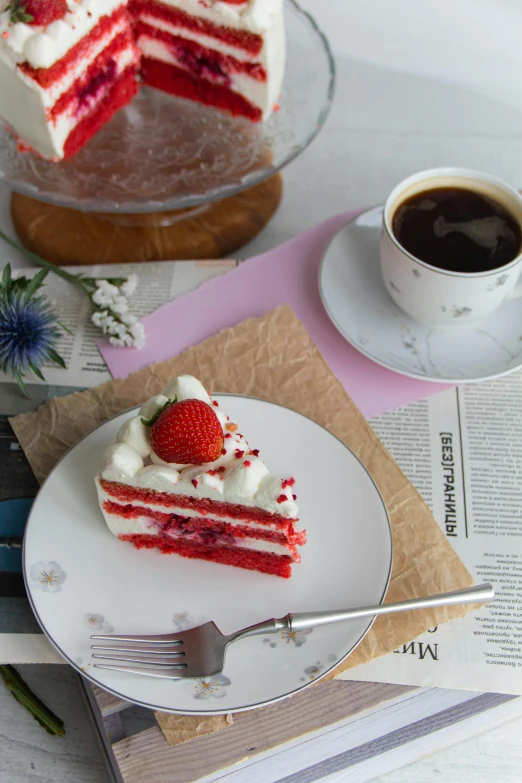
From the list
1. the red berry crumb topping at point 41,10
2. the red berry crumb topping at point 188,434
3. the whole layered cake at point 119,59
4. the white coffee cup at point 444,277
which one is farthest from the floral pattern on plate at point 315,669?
the red berry crumb topping at point 41,10

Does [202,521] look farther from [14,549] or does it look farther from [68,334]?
[68,334]

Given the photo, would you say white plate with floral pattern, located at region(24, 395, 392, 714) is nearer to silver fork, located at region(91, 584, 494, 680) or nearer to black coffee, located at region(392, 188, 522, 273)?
silver fork, located at region(91, 584, 494, 680)

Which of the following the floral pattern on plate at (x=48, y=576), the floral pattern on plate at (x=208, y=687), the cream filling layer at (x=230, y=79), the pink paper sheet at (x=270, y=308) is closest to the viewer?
the floral pattern on plate at (x=208, y=687)

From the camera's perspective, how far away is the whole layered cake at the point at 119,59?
1.62 meters

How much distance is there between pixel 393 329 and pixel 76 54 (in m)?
0.90

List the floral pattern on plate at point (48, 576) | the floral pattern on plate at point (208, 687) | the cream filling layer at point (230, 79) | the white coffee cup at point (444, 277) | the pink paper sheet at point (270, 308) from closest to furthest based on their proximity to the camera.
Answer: the floral pattern on plate at point (208, 687) < the floral pattern on plate at point (48, 576) < the white coffee cup at point (444, 277) < the pink paper sheet at point (270, 308) < the cream filling layer at point (230, 79)

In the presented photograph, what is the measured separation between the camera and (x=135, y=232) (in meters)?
1.87

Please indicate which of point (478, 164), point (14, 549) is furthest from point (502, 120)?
point (14, 549)

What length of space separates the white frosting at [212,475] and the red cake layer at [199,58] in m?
0.90

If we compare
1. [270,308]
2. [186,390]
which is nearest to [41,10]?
[270,308]

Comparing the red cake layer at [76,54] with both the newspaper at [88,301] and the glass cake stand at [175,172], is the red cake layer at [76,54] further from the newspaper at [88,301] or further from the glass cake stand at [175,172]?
the newspaper at [88,301]

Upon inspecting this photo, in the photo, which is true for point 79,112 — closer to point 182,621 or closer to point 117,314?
point 117,314

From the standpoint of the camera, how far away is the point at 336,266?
168 cm

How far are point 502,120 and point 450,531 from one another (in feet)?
4.26
